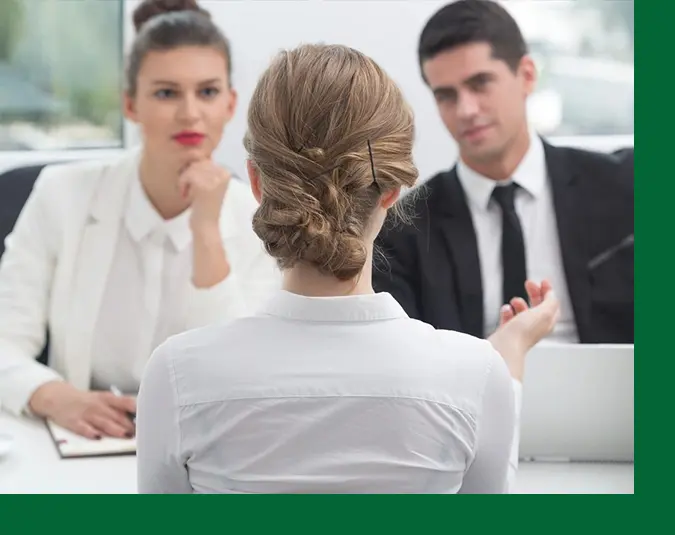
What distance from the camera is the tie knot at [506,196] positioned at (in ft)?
7.83

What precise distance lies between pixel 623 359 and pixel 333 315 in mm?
1235

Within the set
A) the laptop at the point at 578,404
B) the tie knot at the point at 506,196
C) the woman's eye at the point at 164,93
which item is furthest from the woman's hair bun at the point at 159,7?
the laptop at the point at 578,404

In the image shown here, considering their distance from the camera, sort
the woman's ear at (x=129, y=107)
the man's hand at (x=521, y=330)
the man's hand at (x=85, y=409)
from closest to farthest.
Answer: the man's hand at (x=521, y=330) → the man's hand at (x=85, y=409) → the woman's ear at (x=129, y=107)

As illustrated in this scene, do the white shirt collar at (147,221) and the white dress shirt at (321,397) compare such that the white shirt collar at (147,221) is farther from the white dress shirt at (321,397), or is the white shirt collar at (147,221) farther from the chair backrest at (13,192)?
the white dress shirt at (321,397)

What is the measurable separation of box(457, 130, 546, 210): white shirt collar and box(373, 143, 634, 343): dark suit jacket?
17 mm

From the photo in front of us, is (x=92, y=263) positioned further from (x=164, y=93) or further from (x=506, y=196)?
(x=506, y=196)

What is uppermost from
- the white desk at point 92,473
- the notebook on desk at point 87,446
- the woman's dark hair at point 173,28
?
the woman's dark hair at point 173,28

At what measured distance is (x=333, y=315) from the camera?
139 centimetres

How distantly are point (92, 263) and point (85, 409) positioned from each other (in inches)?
13.7

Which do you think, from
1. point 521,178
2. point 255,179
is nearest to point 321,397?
point 255,179

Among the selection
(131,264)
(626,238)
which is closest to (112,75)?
(131,264)

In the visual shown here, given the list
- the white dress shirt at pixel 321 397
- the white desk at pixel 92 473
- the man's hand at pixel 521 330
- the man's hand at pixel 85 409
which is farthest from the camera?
the man's hand at pixel 85 409

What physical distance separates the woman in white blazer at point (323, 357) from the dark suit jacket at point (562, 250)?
2.92ft

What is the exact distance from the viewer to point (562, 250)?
2.43m
